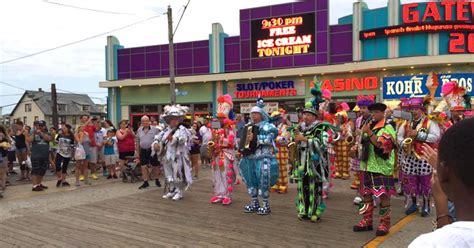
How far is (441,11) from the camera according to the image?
19047mm

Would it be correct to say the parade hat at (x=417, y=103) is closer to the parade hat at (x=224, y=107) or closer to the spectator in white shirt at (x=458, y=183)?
the parade hat at (x=224, y=107)

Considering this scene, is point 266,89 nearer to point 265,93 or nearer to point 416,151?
point 265,93

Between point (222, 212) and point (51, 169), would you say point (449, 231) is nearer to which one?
point (222, 212)

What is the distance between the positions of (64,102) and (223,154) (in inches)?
2304

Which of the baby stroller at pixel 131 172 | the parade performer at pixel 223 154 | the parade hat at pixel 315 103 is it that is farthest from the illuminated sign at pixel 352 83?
the parade hat at pixel 315 103

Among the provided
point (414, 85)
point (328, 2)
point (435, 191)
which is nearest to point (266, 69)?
point (328, 2)

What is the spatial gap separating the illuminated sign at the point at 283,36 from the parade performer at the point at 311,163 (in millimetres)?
15965

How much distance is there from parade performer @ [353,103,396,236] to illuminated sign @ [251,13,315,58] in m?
16.6

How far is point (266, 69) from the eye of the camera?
22.6m

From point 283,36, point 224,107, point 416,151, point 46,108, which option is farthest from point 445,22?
point 46,108

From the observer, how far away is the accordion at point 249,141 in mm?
6895

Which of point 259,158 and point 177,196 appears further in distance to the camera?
point 177,196

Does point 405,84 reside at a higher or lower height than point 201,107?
higher

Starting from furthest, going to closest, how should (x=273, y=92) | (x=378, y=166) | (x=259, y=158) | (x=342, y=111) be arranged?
(x=273, y=92)
(x=342, y=111)
(x=259, y=158)
(x=378, y=166)
